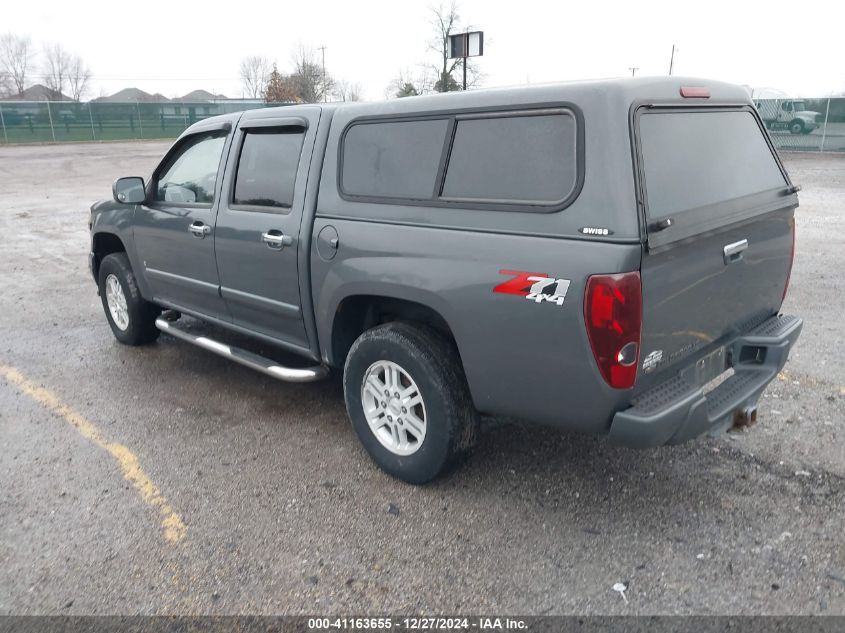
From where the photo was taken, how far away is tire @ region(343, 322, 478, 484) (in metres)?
3.30

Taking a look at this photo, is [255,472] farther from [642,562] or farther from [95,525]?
[642,562]

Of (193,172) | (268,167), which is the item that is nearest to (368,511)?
(268,167)

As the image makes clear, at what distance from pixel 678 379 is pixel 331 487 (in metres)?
1.79

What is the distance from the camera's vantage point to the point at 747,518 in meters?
3.23

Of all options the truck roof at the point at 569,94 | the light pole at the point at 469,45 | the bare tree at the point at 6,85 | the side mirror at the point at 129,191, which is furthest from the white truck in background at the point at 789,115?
the bare tree at the point at 6,85

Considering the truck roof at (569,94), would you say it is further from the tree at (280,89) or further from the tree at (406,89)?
the tree at (280,89)

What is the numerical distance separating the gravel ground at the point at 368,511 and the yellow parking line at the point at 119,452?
15 mm

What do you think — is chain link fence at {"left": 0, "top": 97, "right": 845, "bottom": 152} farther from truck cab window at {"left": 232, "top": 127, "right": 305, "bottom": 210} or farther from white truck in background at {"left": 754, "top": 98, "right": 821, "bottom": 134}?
truck cab window at {"left": 232, "top": 127, "right": 305, "bottom": 210}

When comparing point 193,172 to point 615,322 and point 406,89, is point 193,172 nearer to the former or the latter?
point 615,322

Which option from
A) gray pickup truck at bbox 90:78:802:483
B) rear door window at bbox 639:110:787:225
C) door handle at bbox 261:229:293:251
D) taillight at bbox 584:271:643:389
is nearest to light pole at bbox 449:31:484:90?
gray pickup truck at bbox 90:78:802:483

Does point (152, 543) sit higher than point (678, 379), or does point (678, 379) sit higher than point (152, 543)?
point (678, 379)

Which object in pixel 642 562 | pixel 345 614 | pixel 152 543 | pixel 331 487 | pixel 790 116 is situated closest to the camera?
pixel 345 614

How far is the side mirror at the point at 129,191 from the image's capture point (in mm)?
4957

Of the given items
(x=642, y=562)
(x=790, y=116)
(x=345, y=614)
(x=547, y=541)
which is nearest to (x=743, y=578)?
(x=642, y=562)
